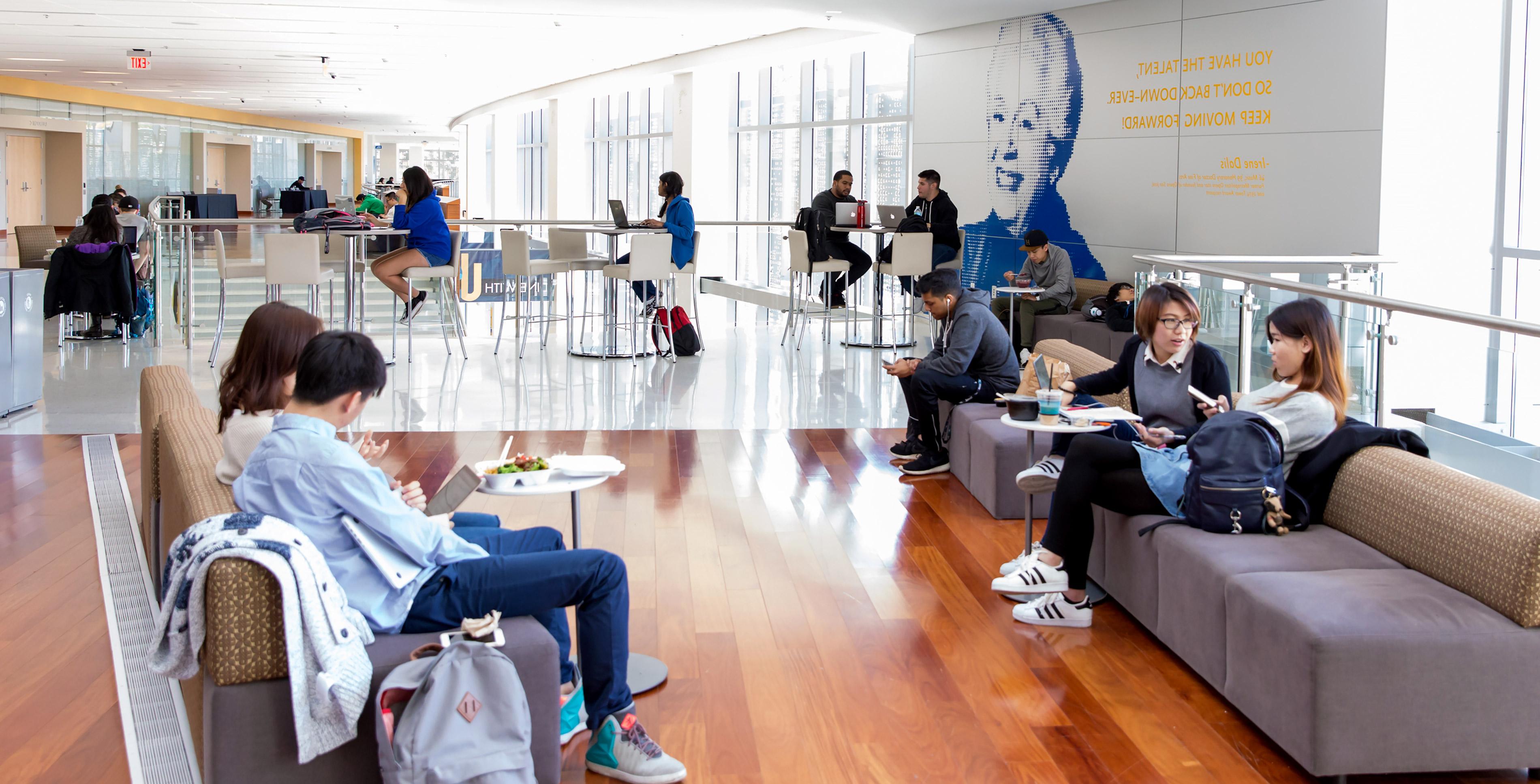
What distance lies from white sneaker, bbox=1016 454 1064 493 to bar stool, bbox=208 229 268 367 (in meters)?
6.92

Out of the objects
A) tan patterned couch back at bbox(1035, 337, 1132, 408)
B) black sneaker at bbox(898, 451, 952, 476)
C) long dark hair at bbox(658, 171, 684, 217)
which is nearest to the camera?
tan patterned couch back at bbox(1035, 337, 1132, 408)

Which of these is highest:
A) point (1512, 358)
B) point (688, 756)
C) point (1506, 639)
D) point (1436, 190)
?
point (1436, 190)

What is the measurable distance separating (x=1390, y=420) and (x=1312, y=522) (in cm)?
124

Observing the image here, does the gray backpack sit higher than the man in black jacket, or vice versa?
the man in black jacket

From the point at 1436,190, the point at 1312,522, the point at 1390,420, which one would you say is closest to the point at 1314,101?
the point at 1436,190

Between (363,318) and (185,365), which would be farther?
(363,318)

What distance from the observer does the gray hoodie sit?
225 inches

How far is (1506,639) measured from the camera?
8.79 feet

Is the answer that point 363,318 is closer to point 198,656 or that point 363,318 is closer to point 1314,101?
point 1314,101

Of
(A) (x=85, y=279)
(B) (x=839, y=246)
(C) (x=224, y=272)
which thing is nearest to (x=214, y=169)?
(A) (x=85, y=279)

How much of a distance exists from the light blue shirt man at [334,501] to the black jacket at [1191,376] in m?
2.67

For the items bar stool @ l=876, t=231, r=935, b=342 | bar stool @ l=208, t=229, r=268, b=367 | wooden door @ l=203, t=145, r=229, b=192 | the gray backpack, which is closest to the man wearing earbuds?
the gray backpack

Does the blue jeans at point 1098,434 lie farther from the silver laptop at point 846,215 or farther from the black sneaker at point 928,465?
the silver laptop at point 846,215

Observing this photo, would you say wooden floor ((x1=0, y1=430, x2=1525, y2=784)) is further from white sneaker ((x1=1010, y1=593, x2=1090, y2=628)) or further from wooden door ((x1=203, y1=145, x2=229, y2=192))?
wooden door ((x1=203, y1=145, x2=229, y2=192))
